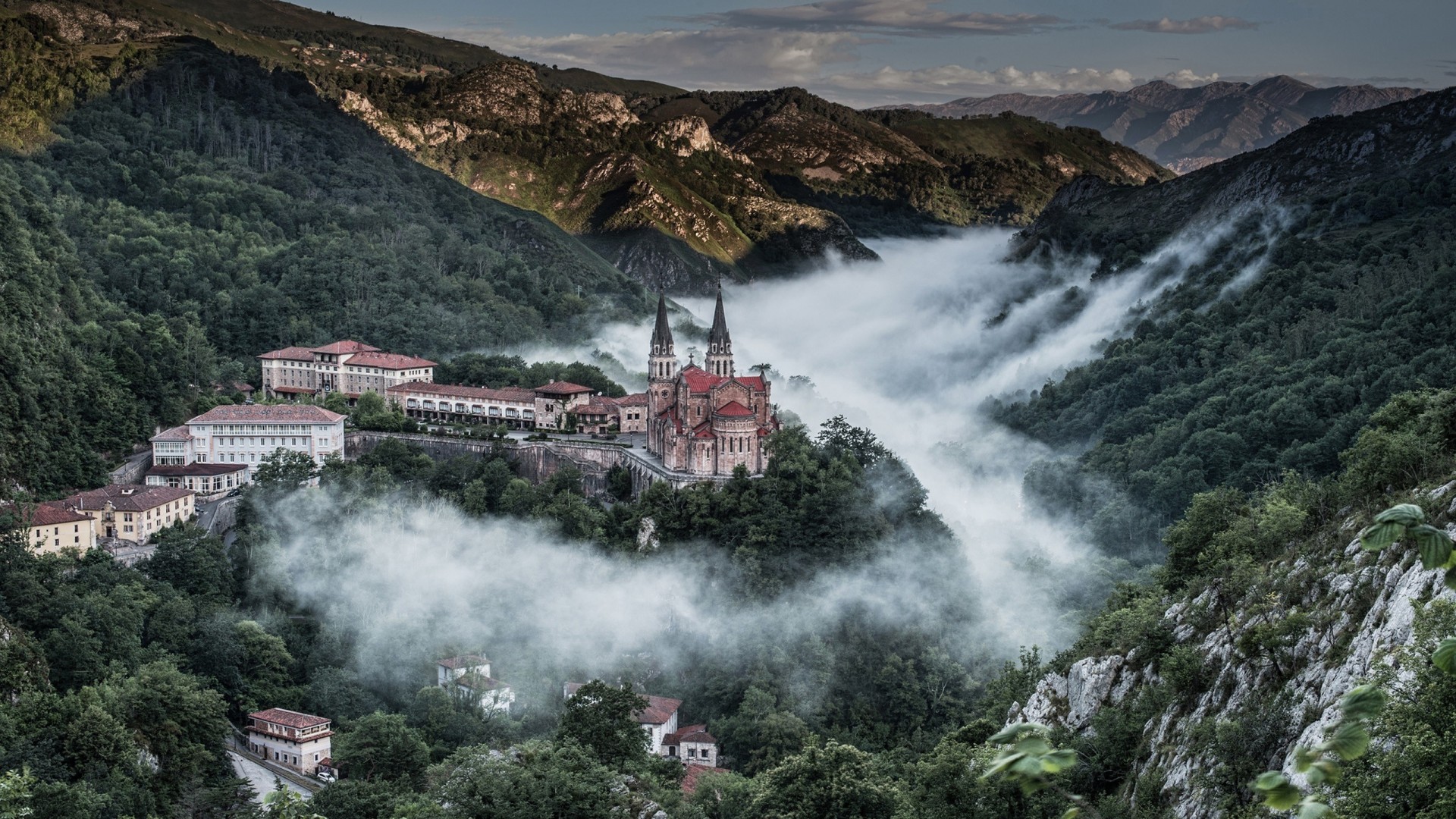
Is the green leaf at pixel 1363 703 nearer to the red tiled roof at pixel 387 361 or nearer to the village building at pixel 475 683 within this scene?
the village building at pixel 475 683

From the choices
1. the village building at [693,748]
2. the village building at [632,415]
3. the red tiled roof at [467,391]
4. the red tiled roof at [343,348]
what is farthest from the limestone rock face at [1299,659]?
the red tiled roof at [343,348]

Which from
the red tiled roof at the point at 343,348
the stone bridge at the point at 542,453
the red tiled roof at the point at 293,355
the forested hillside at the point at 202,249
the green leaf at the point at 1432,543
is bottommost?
the green leaf at the point at 1432,543

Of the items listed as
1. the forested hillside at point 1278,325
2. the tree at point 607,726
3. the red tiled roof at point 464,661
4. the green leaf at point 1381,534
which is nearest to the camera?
the green leaf at point 1381,534

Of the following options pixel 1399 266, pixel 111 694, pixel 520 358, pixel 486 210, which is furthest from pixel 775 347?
pixel 111 694

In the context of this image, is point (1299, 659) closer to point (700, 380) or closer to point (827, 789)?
point (827, 789)

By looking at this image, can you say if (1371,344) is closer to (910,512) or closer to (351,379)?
(910,512)

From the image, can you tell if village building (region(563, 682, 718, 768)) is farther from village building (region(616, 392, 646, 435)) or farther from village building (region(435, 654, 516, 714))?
village building (region(616, 392, 646, 435))

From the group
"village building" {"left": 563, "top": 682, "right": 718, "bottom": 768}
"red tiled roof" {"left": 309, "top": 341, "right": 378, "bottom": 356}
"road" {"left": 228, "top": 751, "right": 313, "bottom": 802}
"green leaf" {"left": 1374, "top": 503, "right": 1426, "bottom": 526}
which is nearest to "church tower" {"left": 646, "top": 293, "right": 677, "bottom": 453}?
"village building" {"left": 563, "top": 682, "right": 718, "bottom": 768}
